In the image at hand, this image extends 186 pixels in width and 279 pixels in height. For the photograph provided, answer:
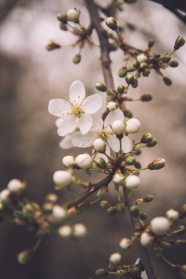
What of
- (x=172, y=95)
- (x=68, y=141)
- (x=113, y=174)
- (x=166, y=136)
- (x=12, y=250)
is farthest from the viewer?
(x=166, y=136)

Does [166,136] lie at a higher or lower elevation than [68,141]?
lower

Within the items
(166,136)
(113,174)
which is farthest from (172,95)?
(113,174)

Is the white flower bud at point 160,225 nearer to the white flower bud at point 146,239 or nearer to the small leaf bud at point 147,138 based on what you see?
the white flower bud at point 146,239

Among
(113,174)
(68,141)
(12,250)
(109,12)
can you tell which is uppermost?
(109,12)

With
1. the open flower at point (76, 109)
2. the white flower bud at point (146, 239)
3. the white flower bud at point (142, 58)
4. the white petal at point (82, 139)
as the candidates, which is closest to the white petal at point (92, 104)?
the open flower at point (76, 109)

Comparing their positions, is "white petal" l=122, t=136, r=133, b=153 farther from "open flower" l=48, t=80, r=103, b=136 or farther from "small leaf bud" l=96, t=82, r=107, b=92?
"small leaf bud" l=96, t=82, r=107, b=92

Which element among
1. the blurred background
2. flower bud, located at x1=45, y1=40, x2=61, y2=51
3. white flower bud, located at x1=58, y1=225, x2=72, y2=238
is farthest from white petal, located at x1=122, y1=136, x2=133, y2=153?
the blurred background

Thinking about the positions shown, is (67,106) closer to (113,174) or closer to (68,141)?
(68,141)
